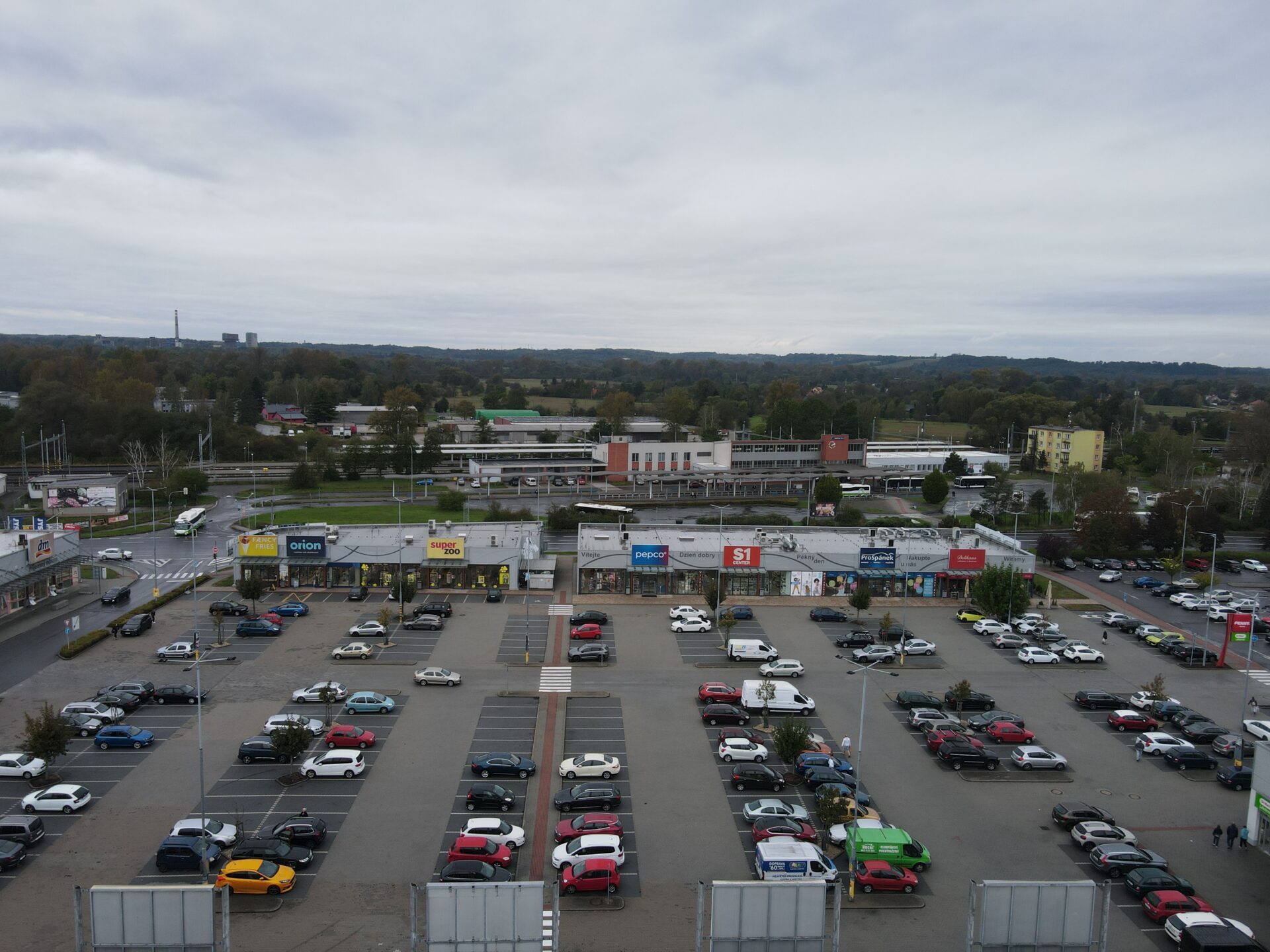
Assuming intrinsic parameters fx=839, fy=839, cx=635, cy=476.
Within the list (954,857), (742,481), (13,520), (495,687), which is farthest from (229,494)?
(954,857)

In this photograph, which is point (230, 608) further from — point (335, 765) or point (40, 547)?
point (335, 765)

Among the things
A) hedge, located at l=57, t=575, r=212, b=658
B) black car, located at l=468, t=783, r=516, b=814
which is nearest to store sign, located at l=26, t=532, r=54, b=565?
hedge, located at l=57, t=575, r=212, b=658

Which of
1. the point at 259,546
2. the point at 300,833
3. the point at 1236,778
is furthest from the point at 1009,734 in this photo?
the point at 259,546

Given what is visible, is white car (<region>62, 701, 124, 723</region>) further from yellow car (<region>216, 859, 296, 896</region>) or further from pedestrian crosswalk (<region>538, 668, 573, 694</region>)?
pedestrian crosswalk (<region>538, 668, 573, 694</region>)

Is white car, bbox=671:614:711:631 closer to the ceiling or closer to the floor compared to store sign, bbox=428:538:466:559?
closer to the floor

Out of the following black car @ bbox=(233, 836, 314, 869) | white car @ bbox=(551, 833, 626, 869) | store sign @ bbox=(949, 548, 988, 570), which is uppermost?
store sign @ bbox=(949, 548, 988, 570)

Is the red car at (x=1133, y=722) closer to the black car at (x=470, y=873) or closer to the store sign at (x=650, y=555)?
the store sign at (x=650, y=555)

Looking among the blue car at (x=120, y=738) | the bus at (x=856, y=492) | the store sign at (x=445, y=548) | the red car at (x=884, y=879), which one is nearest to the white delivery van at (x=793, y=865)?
the red car at (x=884, y=879)

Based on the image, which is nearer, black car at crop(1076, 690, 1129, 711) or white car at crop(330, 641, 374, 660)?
black car at crop(1076, 690, 1129, 711)

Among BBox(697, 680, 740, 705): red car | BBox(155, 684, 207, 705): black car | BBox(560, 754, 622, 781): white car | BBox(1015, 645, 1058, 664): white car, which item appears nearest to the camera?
BBox(560, 754, 622, 781): white car
